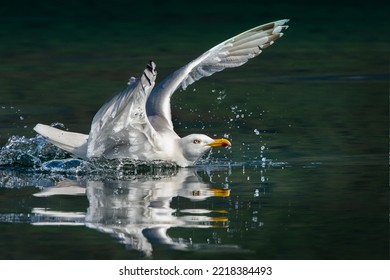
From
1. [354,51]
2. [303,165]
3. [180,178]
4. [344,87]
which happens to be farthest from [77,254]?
[354,51]

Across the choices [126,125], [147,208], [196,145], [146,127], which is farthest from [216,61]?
[147,208]

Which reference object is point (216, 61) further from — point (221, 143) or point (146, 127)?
point (146, 127)

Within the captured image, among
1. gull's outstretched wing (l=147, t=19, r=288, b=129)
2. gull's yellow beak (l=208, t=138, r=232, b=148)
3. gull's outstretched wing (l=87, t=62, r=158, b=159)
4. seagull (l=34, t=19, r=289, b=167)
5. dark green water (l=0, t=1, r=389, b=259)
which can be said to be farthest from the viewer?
gull's outstretched wing (l=147, t=19, r=288, b=129)

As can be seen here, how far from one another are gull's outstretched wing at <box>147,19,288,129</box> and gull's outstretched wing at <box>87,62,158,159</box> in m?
1.20

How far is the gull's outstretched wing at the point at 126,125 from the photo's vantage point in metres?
10.7

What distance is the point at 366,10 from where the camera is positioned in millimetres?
26344

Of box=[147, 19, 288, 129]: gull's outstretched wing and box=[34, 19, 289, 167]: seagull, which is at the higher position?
box=[147, 19, 288, 129]: gull's outstretched wing

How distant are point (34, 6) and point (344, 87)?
464 inches

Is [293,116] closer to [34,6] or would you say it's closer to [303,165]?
[303,165]

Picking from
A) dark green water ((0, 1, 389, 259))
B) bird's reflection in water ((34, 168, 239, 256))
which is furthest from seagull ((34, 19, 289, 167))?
bird's reflection in water ((34, 168, 239, 256))

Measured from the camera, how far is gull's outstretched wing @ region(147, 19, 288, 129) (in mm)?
13227

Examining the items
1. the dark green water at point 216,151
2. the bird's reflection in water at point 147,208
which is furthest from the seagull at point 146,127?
the bird's reflection in water at point 147,208

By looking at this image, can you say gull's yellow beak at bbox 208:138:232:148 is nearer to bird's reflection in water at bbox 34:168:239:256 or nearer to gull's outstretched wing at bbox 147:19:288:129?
bird's reflection in water at bbox 34:168:239:256

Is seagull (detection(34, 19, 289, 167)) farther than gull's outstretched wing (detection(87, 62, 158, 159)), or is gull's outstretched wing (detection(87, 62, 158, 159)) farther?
seagull (detection(34, 19, 289, 167))
